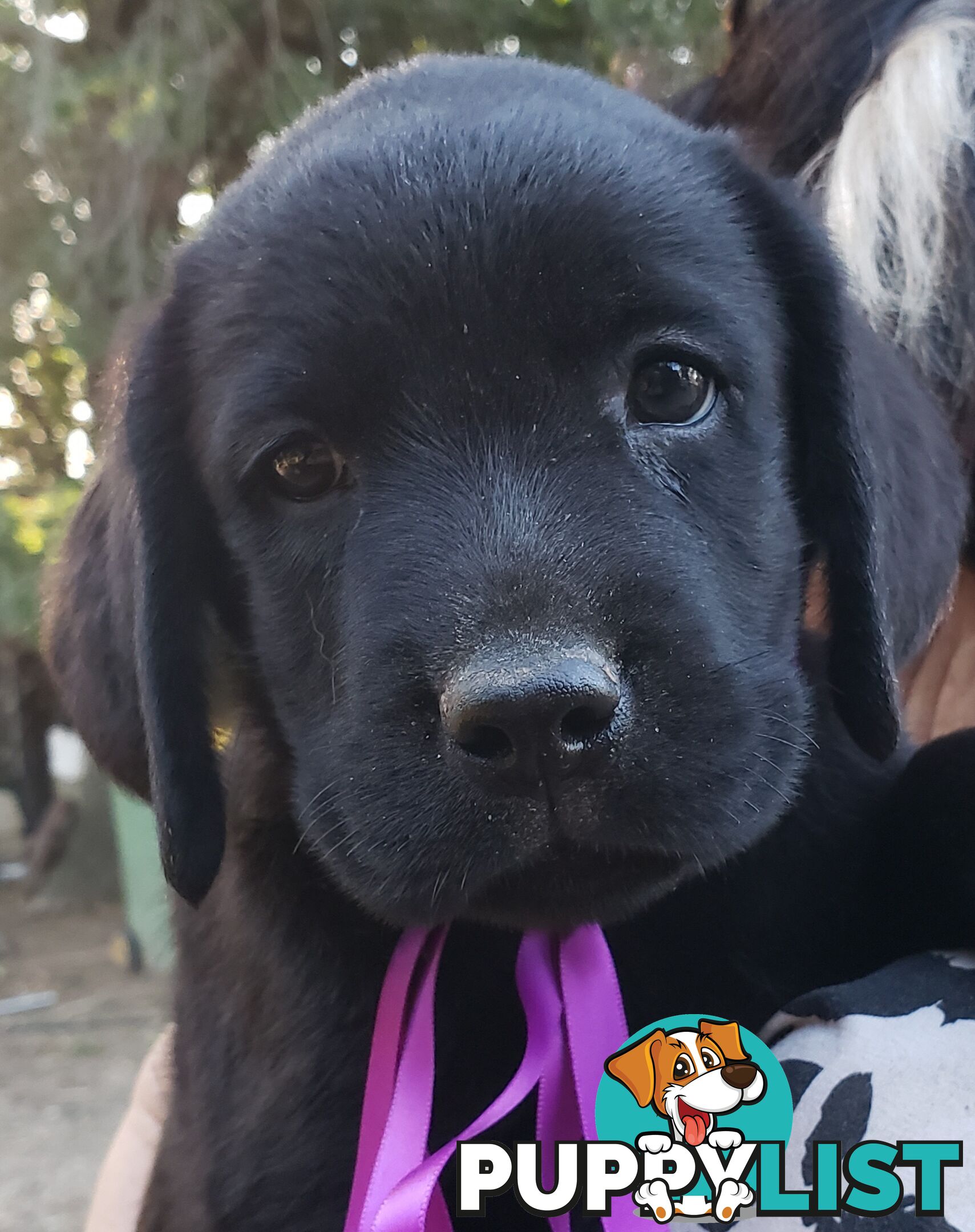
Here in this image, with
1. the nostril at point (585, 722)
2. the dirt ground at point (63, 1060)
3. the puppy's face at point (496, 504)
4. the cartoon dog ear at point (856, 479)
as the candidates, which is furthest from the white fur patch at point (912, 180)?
the dirt ground at point (63, 1060)

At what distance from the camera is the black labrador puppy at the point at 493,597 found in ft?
3.56

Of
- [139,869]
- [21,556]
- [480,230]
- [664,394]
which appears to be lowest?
[139,869]

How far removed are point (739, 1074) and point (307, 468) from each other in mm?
745

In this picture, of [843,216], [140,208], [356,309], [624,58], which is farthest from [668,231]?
[140,208]

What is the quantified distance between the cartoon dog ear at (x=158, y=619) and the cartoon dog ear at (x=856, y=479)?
74cm

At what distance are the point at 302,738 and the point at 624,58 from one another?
9.24ft

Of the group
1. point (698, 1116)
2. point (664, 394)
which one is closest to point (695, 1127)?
point (698, 1116)

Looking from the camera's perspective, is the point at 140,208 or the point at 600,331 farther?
the point at 140,208

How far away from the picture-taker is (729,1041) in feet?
3.66

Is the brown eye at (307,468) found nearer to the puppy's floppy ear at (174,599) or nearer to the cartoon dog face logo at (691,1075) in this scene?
the puppy's floppy ear at (174,599)

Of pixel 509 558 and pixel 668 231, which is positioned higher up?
pixel 668 231

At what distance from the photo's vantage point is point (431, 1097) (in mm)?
1231

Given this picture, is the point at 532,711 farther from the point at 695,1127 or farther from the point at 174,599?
the point at 174,599

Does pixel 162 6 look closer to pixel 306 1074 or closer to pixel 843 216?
pixel 843 216
